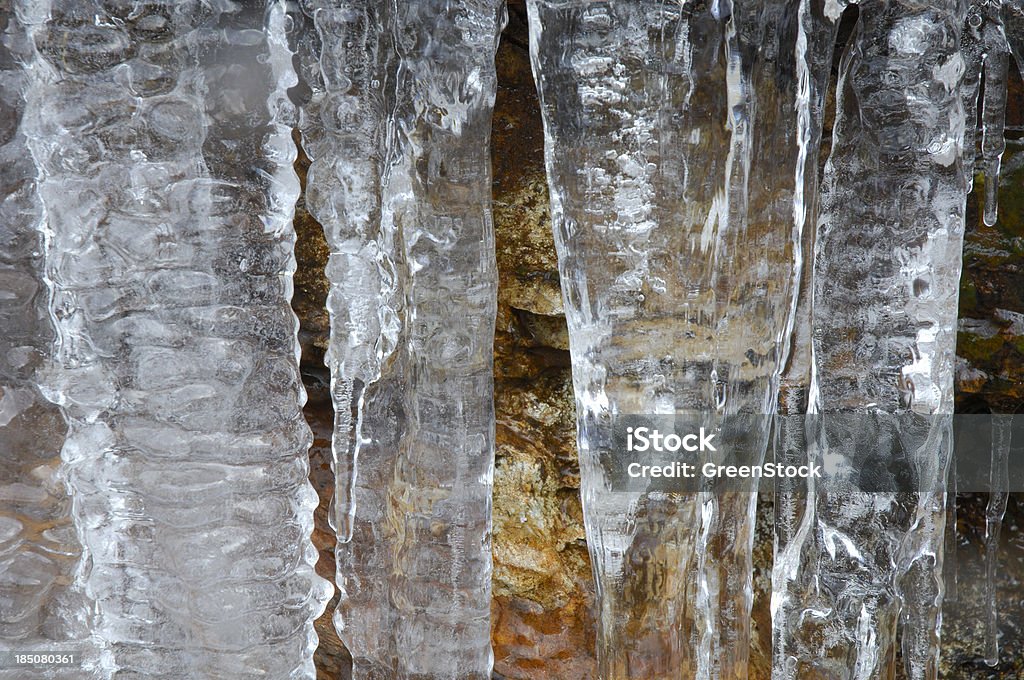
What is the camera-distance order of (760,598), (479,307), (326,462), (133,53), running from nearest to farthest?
(133,53)
(479,307)
(760,598)
(326,462)

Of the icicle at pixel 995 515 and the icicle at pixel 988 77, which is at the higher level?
the icicle at pixel 988 77

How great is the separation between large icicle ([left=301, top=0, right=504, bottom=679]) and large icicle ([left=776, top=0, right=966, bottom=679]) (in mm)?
499

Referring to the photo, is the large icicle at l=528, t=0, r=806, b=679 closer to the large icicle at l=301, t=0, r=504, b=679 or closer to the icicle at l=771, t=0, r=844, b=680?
the icicle at l=771, t=0, r=844, b=680

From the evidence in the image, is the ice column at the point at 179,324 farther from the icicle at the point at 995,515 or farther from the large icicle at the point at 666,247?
the icicle at the point at 995,515

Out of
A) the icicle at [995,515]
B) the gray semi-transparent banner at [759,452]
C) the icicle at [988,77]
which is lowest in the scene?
the icicle at [995,515]

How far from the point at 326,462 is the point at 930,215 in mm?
1102

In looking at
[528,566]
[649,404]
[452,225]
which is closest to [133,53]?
[452,225]

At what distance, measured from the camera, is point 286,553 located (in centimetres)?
131

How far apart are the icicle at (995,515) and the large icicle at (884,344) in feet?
0.68

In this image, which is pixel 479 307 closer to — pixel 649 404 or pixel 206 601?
pixel 649 404

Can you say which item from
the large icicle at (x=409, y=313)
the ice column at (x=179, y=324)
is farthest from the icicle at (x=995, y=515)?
the ice column at (x=179, y=324)

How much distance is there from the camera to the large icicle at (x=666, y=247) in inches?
46.6

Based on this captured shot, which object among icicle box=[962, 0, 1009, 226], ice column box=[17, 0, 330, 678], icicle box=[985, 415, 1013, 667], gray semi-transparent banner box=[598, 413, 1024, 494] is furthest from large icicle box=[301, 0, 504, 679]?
icicle box=[985, 415, 1013, 667]

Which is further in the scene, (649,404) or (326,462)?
(326,462)
